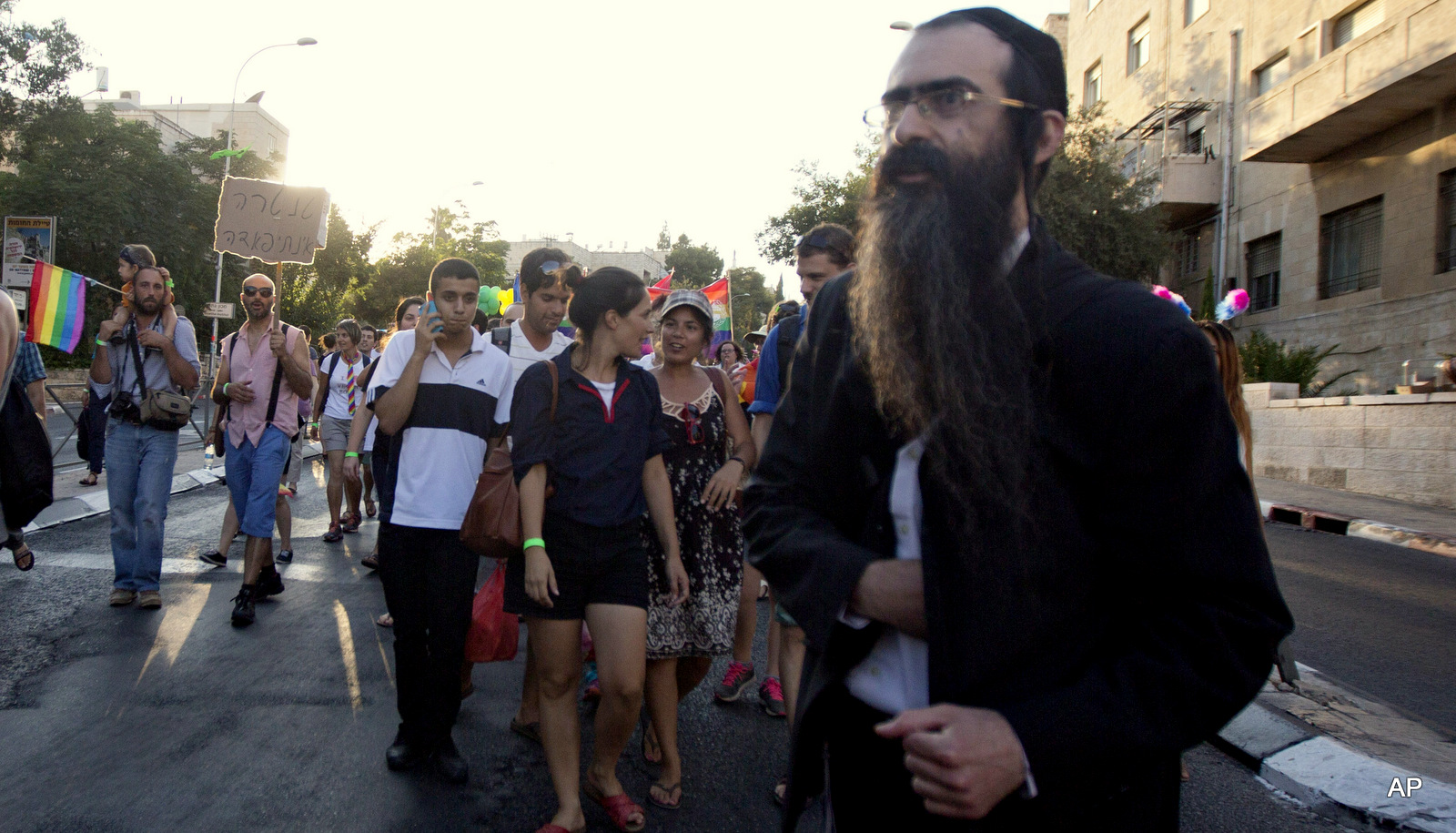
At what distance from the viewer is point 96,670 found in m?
4.60

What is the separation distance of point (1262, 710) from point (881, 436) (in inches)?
150

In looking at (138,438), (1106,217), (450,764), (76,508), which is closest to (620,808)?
(450,764)

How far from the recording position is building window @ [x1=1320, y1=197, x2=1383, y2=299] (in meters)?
17.6

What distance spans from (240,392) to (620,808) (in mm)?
3964

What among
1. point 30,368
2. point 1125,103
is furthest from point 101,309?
point 1125,103

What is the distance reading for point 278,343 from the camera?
5859 mm

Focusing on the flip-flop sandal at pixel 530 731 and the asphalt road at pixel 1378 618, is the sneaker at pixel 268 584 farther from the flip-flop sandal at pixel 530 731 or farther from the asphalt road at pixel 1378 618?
the asphalt road at pixel 1378 618

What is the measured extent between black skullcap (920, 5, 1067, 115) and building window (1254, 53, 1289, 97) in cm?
2282

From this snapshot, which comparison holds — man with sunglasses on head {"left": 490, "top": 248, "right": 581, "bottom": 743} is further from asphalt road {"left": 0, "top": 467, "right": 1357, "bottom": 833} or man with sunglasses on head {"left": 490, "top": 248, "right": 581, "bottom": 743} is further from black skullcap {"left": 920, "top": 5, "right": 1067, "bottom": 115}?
black skullcap {"left": 920, "top": 5, "right": 1067, "bottom": 115}

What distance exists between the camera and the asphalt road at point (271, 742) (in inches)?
128

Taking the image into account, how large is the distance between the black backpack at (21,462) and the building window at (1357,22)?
2009 centimetres

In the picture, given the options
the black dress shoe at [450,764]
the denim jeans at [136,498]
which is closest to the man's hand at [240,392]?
the denim jeans at [136,498]

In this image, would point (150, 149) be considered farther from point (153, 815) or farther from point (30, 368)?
point (153, 815)

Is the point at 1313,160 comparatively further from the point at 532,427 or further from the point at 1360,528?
the point at 532,427
